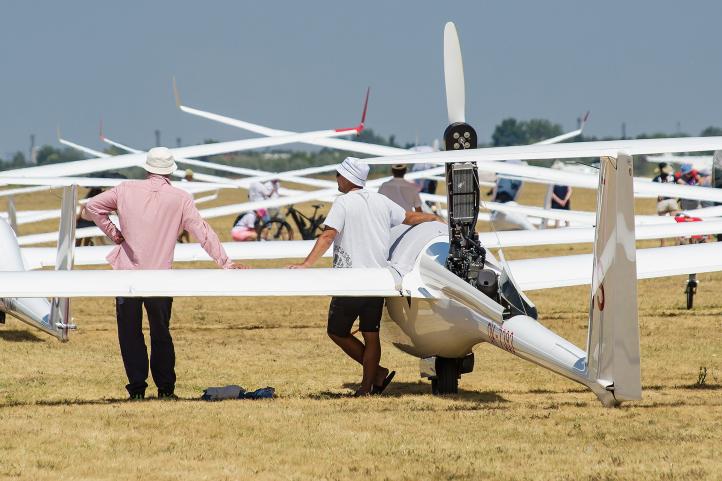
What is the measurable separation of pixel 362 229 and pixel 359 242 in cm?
10

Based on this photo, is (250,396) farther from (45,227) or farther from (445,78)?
(45,227)

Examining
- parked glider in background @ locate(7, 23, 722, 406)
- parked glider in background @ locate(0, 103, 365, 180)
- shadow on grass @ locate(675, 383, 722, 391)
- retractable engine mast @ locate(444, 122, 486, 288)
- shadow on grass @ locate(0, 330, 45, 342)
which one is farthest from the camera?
shadow on grass @ locate(0, 330, 45, 342)

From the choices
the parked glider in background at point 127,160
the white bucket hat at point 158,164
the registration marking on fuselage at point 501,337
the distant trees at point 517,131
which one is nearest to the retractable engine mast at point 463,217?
the registration marking on fuselage at point 501,337

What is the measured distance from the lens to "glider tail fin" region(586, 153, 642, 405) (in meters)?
6.68

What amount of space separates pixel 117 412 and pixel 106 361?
10.8 ft

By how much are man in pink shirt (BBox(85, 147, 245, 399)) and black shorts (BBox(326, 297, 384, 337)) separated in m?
0.83

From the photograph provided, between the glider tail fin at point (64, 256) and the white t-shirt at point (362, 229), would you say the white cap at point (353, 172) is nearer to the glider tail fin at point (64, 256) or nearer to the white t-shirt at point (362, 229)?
the white t-shirt at point (362, 229)

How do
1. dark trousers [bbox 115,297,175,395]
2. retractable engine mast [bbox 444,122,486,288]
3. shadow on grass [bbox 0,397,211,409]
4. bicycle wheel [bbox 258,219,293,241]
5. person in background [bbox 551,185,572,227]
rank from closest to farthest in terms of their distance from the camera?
1. retractable engine mast [bbox 444,122,486,288]
2. shadow on grass [bbox 0,397,211,409]
3. dark trousers [bbox 115,297,175,395]
4. bicycle wheel [bbox 258,219,293,241]
5. person in background [bbox 551,185,572,227]

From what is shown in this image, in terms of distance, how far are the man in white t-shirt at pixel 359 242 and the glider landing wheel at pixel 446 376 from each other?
0.46 meters

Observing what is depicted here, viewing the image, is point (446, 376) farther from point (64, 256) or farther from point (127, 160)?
point (127, 160)

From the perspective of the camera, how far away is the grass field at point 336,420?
262 inches

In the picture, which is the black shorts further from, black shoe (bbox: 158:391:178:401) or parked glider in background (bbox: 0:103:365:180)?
parked glider in background (bbox: 0:103:365:180)

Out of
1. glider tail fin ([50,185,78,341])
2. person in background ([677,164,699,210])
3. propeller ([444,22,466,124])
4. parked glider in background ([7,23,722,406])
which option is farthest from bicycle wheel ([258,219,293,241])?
parked glider in background ([7,23,722,406])

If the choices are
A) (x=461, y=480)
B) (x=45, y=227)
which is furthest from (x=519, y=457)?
(x=45, y=227)
